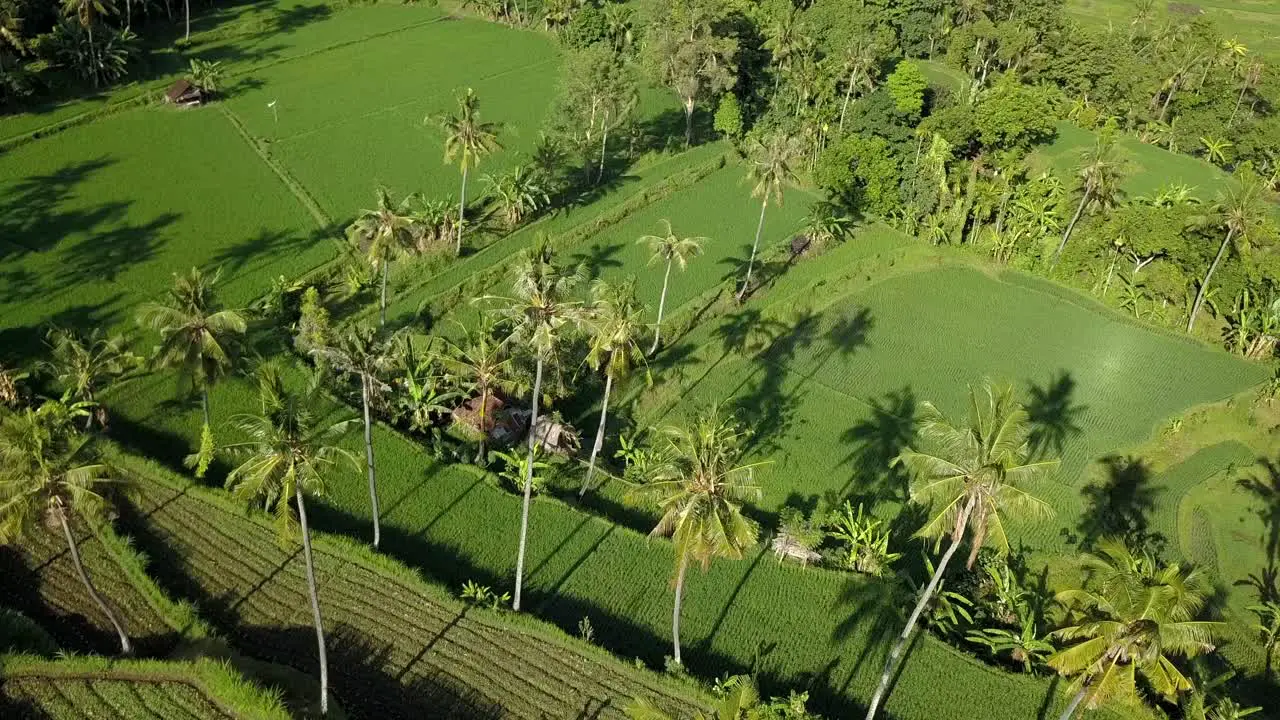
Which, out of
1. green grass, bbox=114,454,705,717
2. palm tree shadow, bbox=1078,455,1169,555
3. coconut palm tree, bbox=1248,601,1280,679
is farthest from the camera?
palm tree shadow, bbox=1078,455,1169,555

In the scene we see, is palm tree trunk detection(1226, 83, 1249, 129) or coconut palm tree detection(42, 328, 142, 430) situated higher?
palm tree trunk detection(1226, 83, 1249, 129)

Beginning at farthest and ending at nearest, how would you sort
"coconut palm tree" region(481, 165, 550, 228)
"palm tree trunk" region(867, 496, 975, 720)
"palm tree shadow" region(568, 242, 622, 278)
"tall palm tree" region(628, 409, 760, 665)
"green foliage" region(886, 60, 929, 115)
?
"green foliage" region(886, 60, 929, 115)
"coconut palm tree" region(481, 165, 550, 228)
"palm tree shadow" region(568, 242, 622, 278)
"tall palm tree" region(628, 409, 760, 665)
"palm tree trunk" region(867, 496, 975, 720)

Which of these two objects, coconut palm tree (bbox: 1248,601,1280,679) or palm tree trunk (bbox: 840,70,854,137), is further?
palm tree trunk (bbox: 840,70,854,137)

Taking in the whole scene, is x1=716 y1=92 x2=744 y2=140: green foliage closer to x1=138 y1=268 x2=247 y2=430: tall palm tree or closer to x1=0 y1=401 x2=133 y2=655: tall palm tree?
x1=138 y1=268 x2=247 y2=430: tall palm tree

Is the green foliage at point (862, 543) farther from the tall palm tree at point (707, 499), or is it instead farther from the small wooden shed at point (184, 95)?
the small wooden shed at point (184, 95)

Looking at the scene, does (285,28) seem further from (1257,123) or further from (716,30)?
(1257,123)

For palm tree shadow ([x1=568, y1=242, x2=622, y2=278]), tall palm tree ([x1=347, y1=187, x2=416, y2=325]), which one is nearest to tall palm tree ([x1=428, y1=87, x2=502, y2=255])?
tall palm tree ([x1=347, y1=187, x2=416, y2=325])

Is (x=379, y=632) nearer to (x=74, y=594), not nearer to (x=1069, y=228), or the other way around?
(x=74, y=594)

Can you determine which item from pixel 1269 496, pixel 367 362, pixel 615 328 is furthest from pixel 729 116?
pixel 367 362
